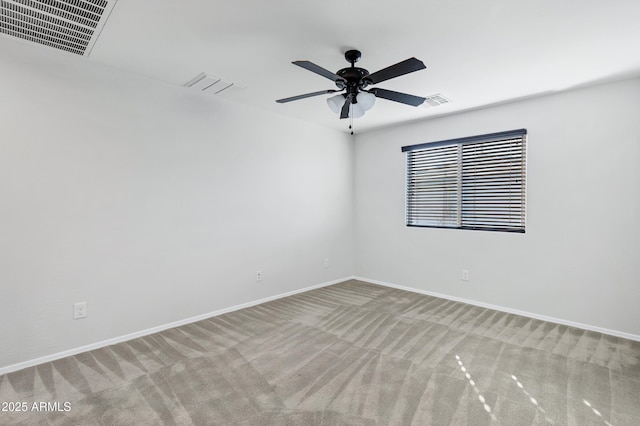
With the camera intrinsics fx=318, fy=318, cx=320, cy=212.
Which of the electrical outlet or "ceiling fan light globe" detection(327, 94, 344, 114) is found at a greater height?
"ceiling fan light globe" detection(327, 94, 344, 114)

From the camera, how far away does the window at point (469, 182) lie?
3826mm

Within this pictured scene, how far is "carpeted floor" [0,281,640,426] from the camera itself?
1918 millimetres

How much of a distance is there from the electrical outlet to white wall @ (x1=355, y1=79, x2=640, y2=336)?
396 cm

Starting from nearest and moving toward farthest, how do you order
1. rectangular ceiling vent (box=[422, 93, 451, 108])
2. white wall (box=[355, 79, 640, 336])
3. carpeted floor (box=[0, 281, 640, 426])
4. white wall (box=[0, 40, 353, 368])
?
carpeted floor (box=[0, 281, 640, 426]) < white wall (box=[0, 40, 353, 368]) < white wall (box=[355, 79, 640, 336]) < rectangular ceiling vent (box=[422, 93, 451, 108])

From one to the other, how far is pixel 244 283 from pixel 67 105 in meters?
2.50

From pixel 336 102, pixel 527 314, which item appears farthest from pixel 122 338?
pixel 527 314

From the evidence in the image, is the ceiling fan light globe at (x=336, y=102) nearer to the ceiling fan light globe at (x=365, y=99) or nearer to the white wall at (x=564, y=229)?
the ceiling fan light globe at (x=365, y=99)

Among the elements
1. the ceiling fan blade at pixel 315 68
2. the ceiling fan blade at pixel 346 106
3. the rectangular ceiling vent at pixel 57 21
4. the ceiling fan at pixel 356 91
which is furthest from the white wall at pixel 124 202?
the ceiling fan blade at pixel 315 68

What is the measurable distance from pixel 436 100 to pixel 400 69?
6.01 ft

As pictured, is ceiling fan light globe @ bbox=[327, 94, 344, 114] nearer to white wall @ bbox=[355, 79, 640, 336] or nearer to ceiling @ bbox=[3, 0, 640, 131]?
ceiling @ bbox=[3, 0, 640, 131]

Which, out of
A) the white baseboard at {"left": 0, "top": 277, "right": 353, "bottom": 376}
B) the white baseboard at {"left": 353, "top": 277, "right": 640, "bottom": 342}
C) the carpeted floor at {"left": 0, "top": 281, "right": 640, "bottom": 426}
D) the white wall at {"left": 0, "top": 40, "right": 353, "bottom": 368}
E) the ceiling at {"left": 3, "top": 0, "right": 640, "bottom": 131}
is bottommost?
the white baseboard at {"left": 353, "top": 277, "right": 640, "bottom": 342}

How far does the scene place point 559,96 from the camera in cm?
346

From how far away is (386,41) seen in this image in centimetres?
240

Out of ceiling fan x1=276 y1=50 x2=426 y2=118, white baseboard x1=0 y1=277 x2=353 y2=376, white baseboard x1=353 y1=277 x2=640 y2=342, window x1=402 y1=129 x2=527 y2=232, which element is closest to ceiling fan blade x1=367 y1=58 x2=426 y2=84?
ceiling fan x1=276 y1=50 x2=426 y2=118
